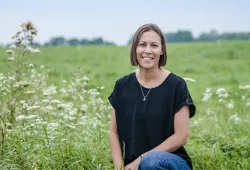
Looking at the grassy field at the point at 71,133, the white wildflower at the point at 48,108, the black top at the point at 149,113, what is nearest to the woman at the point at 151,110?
the black top at the point at 149,113

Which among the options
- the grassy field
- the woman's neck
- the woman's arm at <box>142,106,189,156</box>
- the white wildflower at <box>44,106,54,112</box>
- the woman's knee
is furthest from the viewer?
the white wildflower at <box>44,106,54,112</box>

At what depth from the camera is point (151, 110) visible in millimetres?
3941

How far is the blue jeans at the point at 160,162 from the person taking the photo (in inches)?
145

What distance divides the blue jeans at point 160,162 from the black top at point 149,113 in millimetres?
197

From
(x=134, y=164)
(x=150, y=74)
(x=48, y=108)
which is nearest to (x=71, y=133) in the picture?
(x=48, y=108)

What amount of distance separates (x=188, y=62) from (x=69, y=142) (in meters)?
14.8

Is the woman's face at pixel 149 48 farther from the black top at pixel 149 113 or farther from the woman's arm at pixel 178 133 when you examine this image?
the woman's arm at pixel 178 133

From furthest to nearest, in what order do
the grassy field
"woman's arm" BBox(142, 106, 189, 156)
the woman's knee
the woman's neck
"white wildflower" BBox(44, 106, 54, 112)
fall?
"white wildflower" BBox(44, 106, 54, 112) → the grassy field → the woman's neck → "woman's arm" BBox(142, 106, 189, 156) → the woman's knee

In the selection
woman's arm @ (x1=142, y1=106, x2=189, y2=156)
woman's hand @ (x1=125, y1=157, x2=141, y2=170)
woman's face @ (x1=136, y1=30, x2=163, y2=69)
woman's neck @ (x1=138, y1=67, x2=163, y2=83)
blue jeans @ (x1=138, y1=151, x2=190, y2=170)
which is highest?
woman's face @ (x1=136, y1=30, x2=163, y2=69)

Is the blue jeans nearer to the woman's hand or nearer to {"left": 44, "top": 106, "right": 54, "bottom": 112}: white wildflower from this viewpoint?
the woman's hand

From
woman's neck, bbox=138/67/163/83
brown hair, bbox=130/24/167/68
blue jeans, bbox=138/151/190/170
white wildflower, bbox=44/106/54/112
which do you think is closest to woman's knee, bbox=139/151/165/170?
blue jeans, bbox=138/151/190/170

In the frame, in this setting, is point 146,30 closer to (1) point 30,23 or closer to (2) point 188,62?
(1) point 30,23

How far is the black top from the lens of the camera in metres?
3.91

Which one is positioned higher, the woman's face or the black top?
the woman's face
